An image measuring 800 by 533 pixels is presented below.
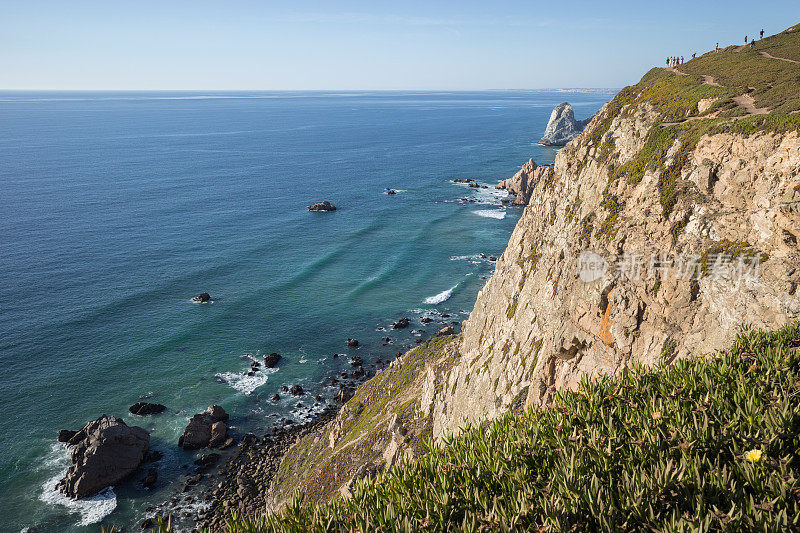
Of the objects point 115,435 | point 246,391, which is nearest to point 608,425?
point 115,435

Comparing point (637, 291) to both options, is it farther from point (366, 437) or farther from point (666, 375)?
point (366, 437)

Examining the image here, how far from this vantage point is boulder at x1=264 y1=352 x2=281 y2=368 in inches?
2453

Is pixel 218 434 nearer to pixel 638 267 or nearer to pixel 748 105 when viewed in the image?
pixel 638 267

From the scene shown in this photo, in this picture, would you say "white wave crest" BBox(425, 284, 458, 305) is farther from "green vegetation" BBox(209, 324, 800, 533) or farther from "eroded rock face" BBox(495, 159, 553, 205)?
"green vegetation" BBox(209, 324, 800, 533)

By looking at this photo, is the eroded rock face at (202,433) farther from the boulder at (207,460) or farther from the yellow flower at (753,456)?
the yellow flower at (753,456)

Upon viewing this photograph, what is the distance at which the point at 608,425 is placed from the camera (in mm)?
10742

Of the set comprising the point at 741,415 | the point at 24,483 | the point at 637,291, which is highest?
the point at 741,415

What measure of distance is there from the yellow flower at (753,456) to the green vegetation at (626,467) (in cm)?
3

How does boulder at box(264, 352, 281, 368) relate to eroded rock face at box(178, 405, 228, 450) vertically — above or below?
above

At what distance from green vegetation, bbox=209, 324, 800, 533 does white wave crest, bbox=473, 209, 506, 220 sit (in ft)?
353

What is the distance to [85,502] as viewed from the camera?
142 ft

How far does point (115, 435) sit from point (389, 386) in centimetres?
2820

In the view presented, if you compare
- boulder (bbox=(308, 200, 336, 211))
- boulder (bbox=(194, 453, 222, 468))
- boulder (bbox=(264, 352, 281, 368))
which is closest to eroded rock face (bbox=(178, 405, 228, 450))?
boulder (bbox=(194, 453, 222, 468))

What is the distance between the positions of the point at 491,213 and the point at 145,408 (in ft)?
302
